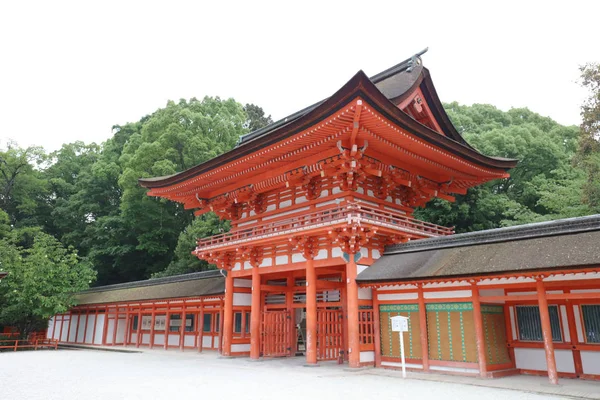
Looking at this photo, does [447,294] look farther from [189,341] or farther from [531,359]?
[189,341]

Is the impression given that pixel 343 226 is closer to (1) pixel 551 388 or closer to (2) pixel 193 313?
(1) pixel 551 388

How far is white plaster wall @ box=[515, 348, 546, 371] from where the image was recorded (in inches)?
453

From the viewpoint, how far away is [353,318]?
1324 cm

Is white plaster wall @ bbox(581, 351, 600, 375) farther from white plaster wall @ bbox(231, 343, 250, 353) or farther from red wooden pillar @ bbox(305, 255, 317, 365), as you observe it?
white plaster wall @ bbox(231, 343, 250, 353)

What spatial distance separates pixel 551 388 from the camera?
9.48 m

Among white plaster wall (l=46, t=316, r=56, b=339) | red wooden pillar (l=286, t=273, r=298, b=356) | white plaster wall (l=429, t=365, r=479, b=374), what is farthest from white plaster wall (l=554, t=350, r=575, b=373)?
white plaster wall (l=46, t=316, r=56, b=339)

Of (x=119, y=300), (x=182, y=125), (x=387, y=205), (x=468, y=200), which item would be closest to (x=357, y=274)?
(x=387, y=205)

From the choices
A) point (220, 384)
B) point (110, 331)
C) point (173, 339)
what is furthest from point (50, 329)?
point (220, 384)

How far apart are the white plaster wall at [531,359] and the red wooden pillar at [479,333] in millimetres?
1616

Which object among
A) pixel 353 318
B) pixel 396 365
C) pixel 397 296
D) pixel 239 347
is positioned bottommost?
pixel 396 365

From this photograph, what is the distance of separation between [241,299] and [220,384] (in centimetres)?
813

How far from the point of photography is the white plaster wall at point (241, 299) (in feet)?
60.2

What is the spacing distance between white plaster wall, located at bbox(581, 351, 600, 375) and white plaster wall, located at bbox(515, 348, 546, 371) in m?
0.94

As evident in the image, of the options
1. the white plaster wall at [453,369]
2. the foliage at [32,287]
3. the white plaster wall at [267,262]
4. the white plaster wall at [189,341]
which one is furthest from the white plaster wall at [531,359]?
the foliage at [32,287]
